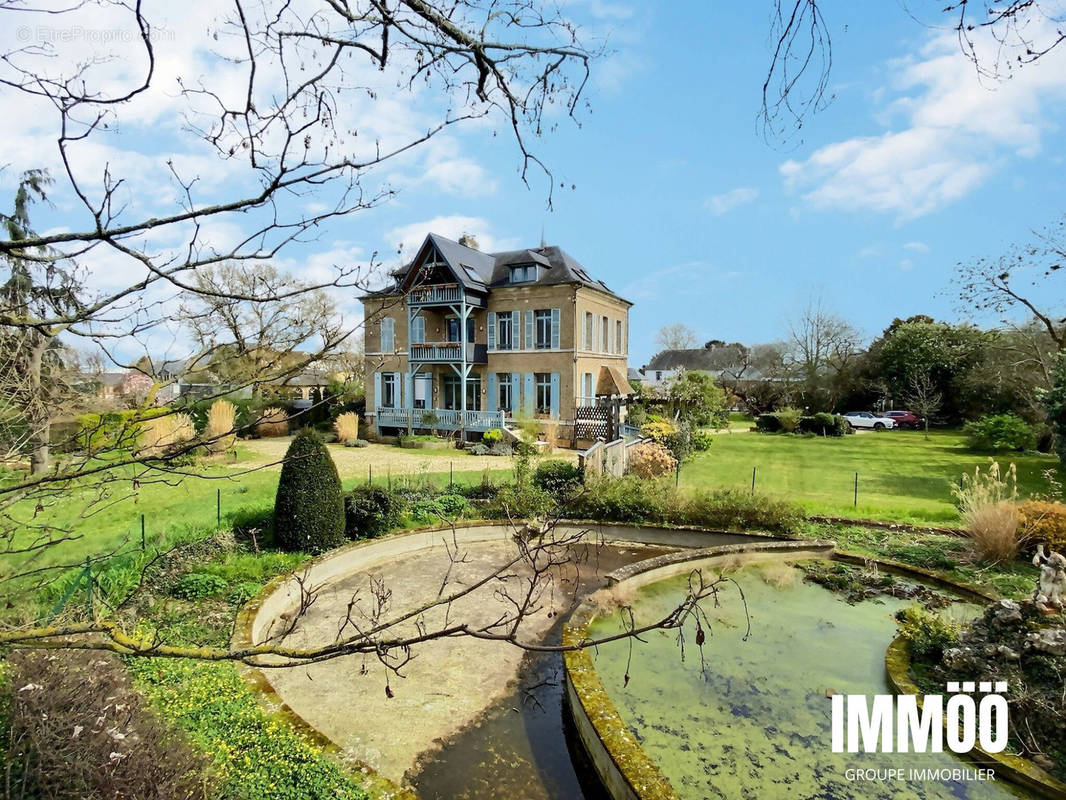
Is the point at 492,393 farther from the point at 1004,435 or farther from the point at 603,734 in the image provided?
the point at 603,734

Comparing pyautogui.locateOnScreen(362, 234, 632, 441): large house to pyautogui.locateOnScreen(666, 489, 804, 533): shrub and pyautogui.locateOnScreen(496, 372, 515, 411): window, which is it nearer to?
pyautogui.locateOnScreen(496, 372, 515, 411): window

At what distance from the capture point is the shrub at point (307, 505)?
8383mm

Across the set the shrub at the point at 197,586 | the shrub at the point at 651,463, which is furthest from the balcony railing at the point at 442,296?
the shrub at the point at 197,586

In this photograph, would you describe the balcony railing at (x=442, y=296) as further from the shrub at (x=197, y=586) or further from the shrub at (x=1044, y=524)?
the shrub at (x=1044, y=524)

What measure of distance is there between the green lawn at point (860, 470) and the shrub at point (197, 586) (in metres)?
9.49

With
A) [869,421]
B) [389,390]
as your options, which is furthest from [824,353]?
[389,390]

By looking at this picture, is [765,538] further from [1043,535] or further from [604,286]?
[604,286]

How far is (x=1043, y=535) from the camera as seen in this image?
823cm

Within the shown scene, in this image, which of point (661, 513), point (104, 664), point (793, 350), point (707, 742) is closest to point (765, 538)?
point (661, 513)

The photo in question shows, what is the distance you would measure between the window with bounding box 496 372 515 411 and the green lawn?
7.93 metres

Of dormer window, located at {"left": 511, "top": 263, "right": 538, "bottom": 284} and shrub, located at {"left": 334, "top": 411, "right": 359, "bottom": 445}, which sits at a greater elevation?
dormer window, located at {"left": 511, "top": 263, "right": 538, "bottom": 284}

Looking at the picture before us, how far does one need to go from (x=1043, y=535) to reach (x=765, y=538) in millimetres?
3832

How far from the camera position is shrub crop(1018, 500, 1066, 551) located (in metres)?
8.10

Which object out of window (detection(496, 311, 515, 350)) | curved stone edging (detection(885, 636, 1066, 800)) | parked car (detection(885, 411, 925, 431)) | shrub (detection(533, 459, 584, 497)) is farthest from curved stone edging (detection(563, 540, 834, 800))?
parked car (detection(885, 411, 925, 431))
